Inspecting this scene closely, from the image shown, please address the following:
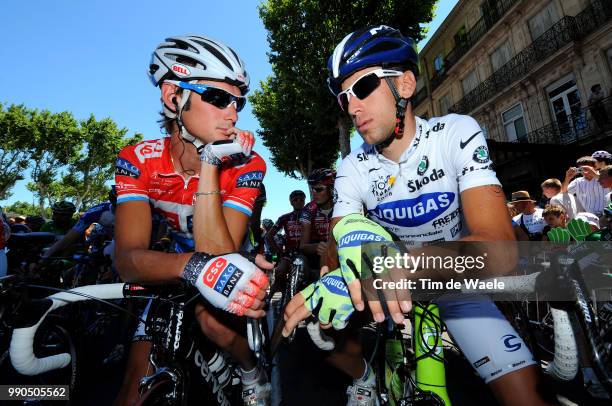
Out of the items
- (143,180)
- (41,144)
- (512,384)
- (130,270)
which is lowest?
(512,384)

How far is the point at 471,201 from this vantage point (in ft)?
5.30

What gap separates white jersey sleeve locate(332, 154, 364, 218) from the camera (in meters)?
2.19

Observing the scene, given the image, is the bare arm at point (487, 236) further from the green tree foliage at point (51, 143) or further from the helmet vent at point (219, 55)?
the green tree foliage at point (51, 143)

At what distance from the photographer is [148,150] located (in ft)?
7.59

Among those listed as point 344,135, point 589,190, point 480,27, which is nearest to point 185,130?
point 589,190

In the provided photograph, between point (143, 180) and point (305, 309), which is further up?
point (143, 180)

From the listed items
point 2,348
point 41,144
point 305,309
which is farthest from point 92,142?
point 305,309

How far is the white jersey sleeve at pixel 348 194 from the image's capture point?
2.19 m

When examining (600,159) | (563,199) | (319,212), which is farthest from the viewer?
(563,199)

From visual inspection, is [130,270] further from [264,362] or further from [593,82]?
[593,82]

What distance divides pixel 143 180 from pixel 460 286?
201cm

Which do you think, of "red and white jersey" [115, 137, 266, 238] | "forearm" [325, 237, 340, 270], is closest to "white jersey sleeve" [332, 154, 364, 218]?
"forearm" [325, 237, 340, 270]

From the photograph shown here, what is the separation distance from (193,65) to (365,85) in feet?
4.22

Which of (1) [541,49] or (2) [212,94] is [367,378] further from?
(1) [541,49]
